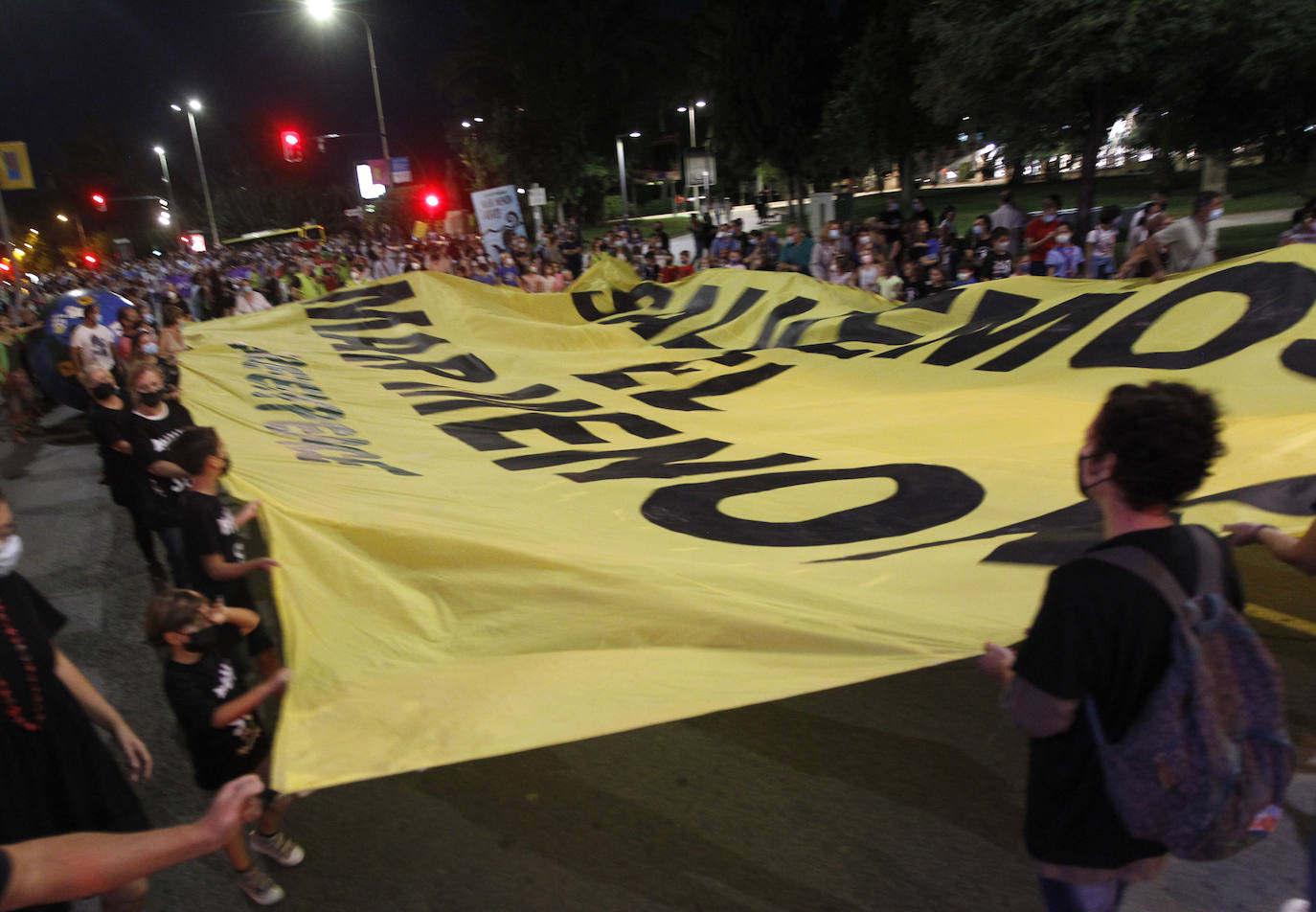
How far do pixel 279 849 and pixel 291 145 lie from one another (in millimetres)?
26184

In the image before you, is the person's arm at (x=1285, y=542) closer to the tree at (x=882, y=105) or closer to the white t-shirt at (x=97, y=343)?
the white t-shirt at (x=97, y=343)

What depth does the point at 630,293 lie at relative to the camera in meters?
13.1

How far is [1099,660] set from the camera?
5.79 ft

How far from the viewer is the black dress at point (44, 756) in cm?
225

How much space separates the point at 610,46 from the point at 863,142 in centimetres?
2109

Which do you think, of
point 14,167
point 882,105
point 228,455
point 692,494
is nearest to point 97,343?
point 228,455

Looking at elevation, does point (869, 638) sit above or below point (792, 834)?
above

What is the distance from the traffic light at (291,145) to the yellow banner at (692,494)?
61.3 ft

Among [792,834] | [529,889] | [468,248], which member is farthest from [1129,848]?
[468,248]

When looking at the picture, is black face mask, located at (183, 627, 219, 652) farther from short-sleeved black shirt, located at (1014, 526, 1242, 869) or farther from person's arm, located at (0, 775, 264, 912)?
short-sleeved black shirt, located at (1014, 526, 1242, 869)

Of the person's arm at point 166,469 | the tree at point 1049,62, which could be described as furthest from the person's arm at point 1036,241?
the person's arm at point 166,469

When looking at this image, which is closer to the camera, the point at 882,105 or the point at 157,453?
the point at 157,453

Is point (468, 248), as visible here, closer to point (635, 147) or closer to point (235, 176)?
point (635, 147)

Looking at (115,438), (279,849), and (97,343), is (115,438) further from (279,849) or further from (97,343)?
(97,343)
